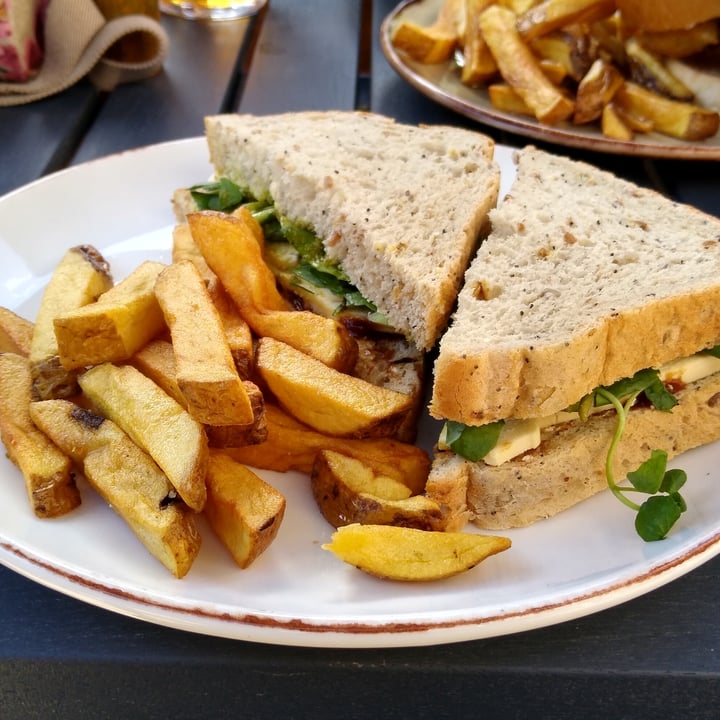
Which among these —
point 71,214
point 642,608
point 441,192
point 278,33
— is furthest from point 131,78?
point 642,608

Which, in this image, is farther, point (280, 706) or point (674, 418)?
point (674, 418)

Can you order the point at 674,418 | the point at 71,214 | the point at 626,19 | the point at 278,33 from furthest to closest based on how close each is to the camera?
the point at 278,33 < the point at 626,19 < the point at 71,214 < the point at 674,418

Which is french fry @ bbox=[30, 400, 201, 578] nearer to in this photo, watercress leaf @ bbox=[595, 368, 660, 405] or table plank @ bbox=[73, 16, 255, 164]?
watercress leaf @ bbox=[595, 368, 660, 405]

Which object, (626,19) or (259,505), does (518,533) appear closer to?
(259,505)

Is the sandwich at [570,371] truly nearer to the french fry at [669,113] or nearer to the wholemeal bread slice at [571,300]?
the wholemeal bread slice at [571,300]

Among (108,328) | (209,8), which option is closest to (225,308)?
(108,328)

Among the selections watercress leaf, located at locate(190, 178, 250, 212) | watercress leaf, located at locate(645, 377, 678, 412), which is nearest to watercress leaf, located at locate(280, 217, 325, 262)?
watercress leaf, located at locate(190, 178, 250, 212)
